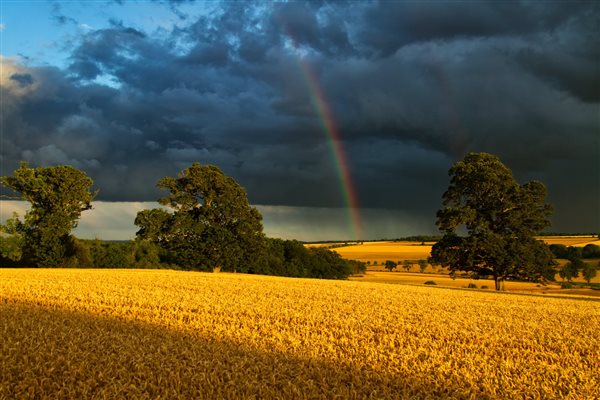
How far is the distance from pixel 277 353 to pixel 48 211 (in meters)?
50.5

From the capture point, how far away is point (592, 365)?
9672 millimetres

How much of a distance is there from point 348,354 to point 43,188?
5041cm

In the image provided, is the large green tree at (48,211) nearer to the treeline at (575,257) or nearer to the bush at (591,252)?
the treeline at (575,257)

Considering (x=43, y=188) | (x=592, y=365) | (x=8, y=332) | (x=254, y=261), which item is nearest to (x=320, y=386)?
(x=592, y=365)

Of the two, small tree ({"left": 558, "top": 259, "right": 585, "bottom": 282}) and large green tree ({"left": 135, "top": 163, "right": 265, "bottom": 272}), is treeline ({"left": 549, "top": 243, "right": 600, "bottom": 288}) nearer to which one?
small tree ({"left": 558, "top": 259, "right": 585, "bottom": 282})

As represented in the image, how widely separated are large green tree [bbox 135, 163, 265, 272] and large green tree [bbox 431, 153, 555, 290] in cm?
1929

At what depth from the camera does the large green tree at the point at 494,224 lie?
40312 millimetres

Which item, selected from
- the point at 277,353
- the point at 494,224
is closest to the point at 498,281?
the point at 494,224

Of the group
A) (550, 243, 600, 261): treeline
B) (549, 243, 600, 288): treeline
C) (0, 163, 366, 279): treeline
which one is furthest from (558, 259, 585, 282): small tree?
(0, 163, 366, 279): treeline

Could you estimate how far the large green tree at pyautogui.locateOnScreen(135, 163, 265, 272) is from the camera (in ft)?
157

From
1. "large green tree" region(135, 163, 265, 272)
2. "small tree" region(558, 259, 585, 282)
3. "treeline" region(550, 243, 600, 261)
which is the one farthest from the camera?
"treeline" region(550, 243, 600, 261)

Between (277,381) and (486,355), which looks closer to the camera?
(277,381)

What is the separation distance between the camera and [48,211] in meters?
51.7

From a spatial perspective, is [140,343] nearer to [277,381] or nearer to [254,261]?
[277,381]
